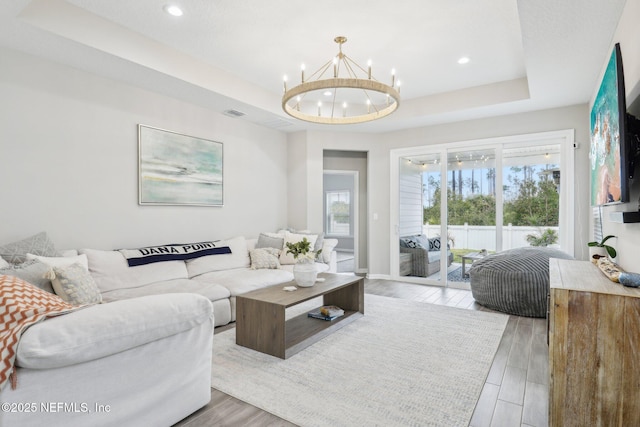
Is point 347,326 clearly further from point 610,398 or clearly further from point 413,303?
point 610,398

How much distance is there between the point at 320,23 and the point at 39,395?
3.27 m

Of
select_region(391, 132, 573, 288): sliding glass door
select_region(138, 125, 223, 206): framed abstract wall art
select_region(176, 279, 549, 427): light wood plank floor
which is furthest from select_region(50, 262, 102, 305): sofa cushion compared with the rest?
select_region(391, 132, 573, 288): sliding glass door

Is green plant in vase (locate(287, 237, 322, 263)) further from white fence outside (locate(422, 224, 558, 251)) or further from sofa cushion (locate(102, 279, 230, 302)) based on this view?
white fence outside (locate(422, 224, 558, 251))

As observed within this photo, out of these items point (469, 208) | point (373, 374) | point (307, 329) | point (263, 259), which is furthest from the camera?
point (469, 208)

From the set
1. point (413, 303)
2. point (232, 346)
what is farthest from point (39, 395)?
point (413, 303)

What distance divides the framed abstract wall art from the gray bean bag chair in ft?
12.4

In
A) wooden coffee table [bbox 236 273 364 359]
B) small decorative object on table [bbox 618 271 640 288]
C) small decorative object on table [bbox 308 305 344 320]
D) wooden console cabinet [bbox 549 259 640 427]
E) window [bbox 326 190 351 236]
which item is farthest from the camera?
window [bbox 326 190 351 236]

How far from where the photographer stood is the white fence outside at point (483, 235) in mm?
4902

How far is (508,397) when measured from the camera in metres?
2.18

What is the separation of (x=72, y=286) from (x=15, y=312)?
1.30 m

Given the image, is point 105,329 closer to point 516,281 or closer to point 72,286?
point 72,286

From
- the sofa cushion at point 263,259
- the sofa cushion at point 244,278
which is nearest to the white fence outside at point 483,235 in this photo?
the sofa cushion at point 263,259

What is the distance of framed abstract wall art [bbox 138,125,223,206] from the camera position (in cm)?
407

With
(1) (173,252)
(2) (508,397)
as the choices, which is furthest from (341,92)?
(2) (508,397)
